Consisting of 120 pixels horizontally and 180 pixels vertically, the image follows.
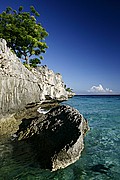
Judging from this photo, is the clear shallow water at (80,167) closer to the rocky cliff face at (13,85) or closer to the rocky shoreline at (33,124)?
the rocky shoreline at (33,124)

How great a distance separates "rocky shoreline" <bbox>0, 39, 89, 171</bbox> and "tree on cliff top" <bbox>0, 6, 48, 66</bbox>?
14449mm

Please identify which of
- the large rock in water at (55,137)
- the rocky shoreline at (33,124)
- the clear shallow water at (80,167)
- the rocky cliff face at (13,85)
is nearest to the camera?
the clear shallow water at (80,167)

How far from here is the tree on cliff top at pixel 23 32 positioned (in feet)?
93.8

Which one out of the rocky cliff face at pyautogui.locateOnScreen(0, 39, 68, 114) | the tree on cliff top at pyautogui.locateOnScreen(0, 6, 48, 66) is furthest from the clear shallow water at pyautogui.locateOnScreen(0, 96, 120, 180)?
the tree on cliff top at pyautogui.locateOnScreen(0, 6, 48, 66)

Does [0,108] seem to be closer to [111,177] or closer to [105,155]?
[105,155]

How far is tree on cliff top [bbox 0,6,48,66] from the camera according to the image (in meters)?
28.6

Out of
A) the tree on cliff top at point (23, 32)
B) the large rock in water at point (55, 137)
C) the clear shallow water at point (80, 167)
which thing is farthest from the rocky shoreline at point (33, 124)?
the tree on cliff top at point (23, 32)

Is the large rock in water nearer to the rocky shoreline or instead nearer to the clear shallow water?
the rocky shoreline

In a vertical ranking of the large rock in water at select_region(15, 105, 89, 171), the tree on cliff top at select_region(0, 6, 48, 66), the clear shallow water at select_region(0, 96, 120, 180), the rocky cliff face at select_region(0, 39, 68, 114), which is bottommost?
the clear shallow water at select_region(0, 96, 120, 180)

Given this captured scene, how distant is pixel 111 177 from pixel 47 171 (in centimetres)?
247

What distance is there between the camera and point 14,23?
30.0 metres

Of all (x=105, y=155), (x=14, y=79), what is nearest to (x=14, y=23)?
(x=14, y=79)

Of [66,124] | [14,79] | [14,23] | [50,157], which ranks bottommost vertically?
[50,157]

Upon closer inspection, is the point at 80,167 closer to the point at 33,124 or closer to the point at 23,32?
→ the point at 33,124
